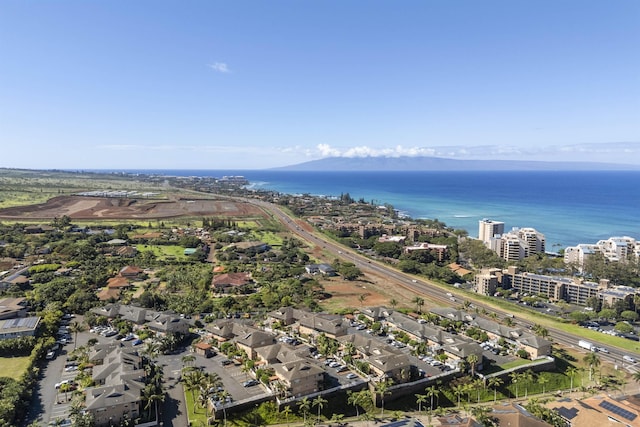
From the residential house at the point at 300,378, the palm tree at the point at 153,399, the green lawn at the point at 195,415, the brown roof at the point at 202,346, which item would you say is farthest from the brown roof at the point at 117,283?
the residential house at the point at 300,378

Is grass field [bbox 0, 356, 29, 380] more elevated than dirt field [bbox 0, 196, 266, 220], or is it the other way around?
dirt field [bbox 0, 196, 266, 220]

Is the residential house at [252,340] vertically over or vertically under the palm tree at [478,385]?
over

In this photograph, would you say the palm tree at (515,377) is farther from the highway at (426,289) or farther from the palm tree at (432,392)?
the highway at (426,289)

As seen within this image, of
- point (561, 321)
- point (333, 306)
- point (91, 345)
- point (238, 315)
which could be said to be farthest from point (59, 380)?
point (561, 321)

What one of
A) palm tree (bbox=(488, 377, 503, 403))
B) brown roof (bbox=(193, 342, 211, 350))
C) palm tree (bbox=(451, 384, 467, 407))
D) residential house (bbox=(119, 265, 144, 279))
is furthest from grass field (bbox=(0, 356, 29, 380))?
palm tree (bbox=(488, 377, 503, 403))

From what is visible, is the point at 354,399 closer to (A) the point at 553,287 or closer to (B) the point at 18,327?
(B) the point at 18,327

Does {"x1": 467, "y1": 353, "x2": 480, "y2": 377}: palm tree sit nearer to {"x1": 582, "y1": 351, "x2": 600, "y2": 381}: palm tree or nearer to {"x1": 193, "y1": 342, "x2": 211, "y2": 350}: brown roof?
{"x1": 582, "y1": 351, "x2": 600, "y2": 381}: palm tree

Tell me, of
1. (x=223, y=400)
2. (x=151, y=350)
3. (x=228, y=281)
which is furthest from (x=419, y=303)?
(x=151, y=350)
